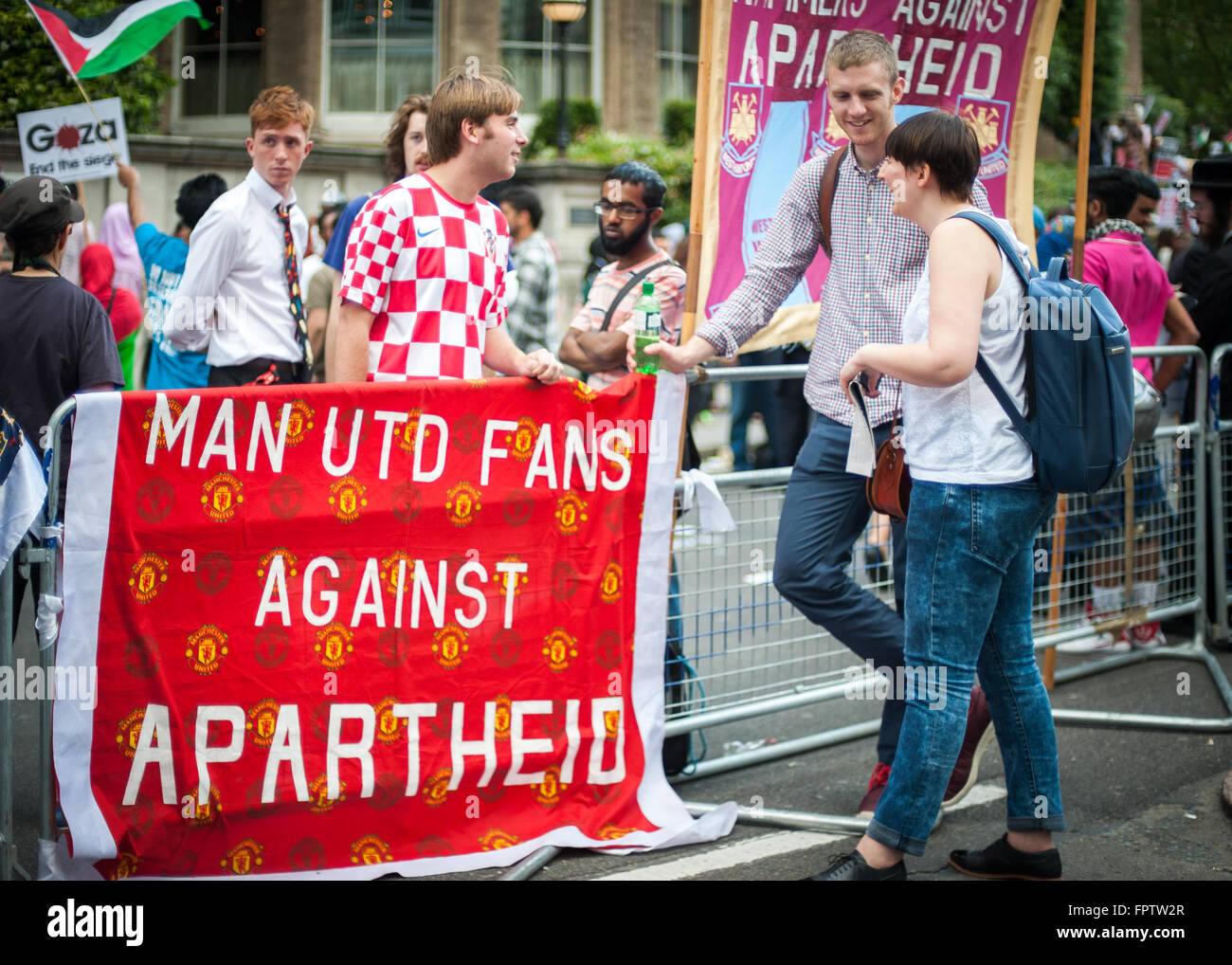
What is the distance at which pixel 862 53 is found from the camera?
4.15 meters

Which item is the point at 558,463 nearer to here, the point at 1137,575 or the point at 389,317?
the point at 389,317

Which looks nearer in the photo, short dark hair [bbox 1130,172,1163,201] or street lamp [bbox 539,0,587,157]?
short dark hair [bbox 1130,172,1163,201]

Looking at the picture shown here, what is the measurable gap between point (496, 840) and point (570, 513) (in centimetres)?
100

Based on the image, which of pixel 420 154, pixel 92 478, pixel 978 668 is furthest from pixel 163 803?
pixel 420 154

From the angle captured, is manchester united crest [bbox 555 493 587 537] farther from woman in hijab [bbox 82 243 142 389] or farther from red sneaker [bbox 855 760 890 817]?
woman in hijab [bbox 82 243 142 389]

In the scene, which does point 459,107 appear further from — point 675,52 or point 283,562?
point 675,52

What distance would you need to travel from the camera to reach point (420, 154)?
5602 mm

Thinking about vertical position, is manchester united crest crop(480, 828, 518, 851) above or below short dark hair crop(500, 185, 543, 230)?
below

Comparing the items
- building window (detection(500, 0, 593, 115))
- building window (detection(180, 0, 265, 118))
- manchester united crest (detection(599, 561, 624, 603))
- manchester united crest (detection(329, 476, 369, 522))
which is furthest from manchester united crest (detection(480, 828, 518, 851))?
building window (detection(180, 0, 265, 118))

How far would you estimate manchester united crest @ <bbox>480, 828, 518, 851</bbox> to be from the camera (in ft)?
13.2

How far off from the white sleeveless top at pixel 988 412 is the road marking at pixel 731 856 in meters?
1.33

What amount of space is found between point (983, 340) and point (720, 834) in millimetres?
1784

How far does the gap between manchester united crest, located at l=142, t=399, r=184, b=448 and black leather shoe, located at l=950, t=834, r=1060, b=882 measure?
261cm

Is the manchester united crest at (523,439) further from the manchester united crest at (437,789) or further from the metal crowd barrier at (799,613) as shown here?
the manchester united crest at (437,789)
